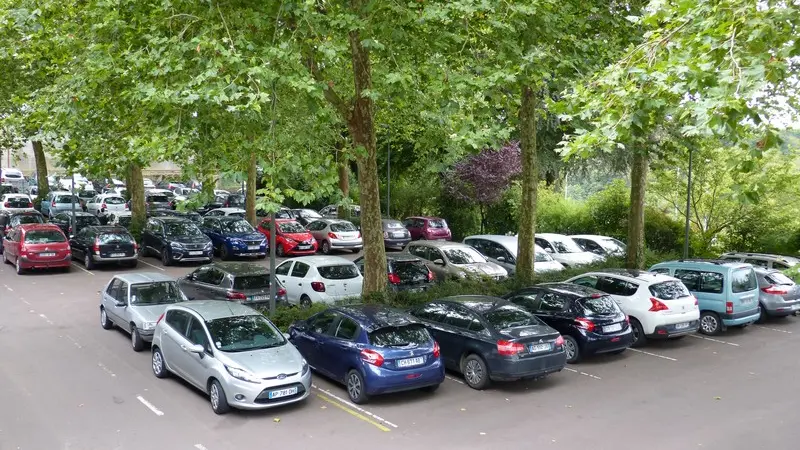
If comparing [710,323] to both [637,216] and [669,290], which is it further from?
[637,216]

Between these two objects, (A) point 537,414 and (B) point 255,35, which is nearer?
(A) point 537,414

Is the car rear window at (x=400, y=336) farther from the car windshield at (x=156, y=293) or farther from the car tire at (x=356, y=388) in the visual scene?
the car windshield at (x=156, y=293)

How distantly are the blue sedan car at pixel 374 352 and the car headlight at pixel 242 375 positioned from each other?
1.61m

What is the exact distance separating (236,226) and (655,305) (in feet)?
53.9

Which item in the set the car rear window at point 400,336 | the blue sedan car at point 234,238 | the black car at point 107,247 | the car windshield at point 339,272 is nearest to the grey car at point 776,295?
the car windshield at point 339,272

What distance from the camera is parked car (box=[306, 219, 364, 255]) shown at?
26.9m

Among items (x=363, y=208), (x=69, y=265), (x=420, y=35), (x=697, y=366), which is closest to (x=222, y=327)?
(x=363, y=208)

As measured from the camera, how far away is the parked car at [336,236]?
26.9 meters

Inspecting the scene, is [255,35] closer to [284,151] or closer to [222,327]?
[284,151]

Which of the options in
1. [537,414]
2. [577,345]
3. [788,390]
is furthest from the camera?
[577,345]

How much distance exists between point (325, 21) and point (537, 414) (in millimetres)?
7755

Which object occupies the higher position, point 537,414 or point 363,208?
point 363,208

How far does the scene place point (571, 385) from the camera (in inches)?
452

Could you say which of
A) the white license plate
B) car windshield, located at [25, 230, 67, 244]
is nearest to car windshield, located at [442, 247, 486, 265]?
the white license plate
